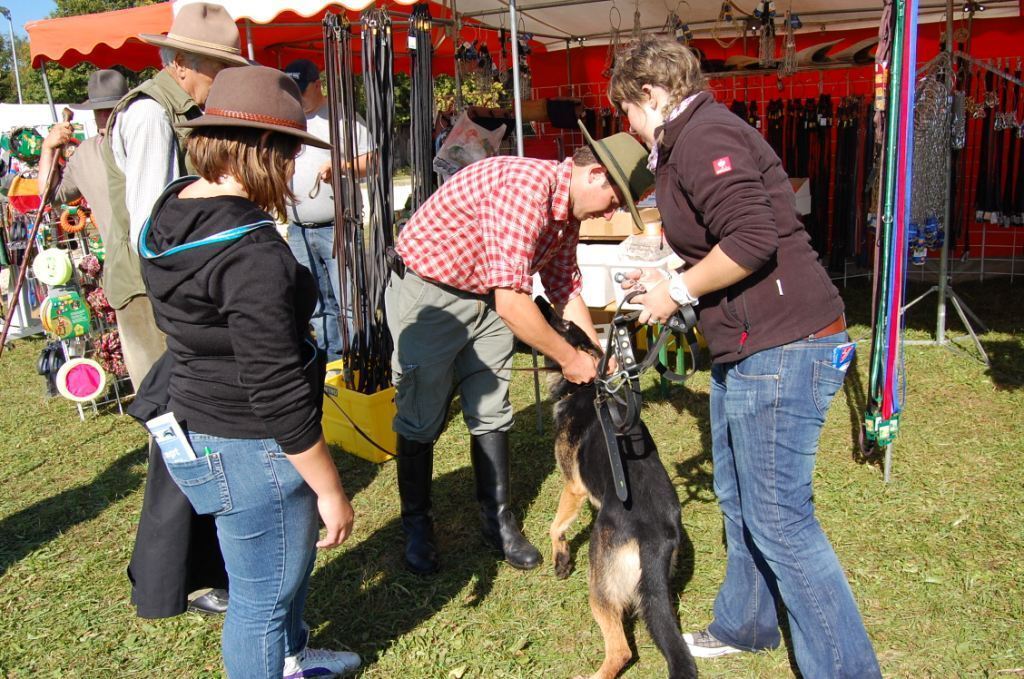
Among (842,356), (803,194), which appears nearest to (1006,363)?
(803,194)

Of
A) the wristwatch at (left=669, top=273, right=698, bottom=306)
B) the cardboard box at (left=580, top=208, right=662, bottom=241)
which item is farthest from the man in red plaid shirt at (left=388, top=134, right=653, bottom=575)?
the cardboard box at (left=580, top=208, right=662, bottom=241)

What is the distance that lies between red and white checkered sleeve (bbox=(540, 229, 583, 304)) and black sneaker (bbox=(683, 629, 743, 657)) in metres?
1.35

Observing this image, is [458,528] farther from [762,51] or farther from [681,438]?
[762,51]

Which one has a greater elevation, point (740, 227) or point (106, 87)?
point (106, 87)

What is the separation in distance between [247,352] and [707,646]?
6.26 ft

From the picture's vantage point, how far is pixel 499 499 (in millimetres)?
3299

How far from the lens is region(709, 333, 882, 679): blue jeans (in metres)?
2.02

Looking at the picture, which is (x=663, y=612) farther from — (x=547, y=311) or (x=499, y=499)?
(x=547, y=311)

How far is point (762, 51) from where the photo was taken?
6688 mm

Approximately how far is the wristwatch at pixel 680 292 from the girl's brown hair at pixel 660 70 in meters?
0.45

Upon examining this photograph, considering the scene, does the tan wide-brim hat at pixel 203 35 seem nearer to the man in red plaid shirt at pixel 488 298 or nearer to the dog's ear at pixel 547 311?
the man in red plaid shirt at pixel 488 298

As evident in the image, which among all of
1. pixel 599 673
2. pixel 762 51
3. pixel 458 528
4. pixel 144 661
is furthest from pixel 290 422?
pixel 762 51

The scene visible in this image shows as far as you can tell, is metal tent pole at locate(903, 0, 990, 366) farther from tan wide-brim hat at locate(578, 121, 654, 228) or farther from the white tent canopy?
tan wide-brim hat at locate(578, 121, 654, 228)

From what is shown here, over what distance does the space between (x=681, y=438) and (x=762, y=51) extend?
3937 mm
